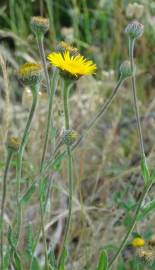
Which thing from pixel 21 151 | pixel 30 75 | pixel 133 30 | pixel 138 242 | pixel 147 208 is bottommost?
pixel 138 242

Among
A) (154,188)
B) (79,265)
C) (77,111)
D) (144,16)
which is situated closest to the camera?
(79,265)

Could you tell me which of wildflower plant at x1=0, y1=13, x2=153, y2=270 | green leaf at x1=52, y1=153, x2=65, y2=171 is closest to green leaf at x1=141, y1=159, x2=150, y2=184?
wildflower plant at x1=0, y1=13, x2=153, y2=270

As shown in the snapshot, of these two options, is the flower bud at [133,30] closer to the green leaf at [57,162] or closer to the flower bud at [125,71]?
the flower bud at [125,71]

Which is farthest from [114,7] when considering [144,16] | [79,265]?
[79,265]

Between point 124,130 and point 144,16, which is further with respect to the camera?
point 144,16

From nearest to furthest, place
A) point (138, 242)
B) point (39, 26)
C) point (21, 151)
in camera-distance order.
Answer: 1. point (21, 151)
2. point (39, 26)
3. point (138, 242)

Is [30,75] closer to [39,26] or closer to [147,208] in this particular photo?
[39,26]

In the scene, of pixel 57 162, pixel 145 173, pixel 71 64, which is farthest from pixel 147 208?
pixel 71 64

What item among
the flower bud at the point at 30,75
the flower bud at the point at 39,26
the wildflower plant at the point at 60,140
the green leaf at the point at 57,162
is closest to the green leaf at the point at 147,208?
the wildflower plant at the point at 60,140

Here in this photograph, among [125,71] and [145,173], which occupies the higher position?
[125,71]

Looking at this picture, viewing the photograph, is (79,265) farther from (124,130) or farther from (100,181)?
(124,130)
